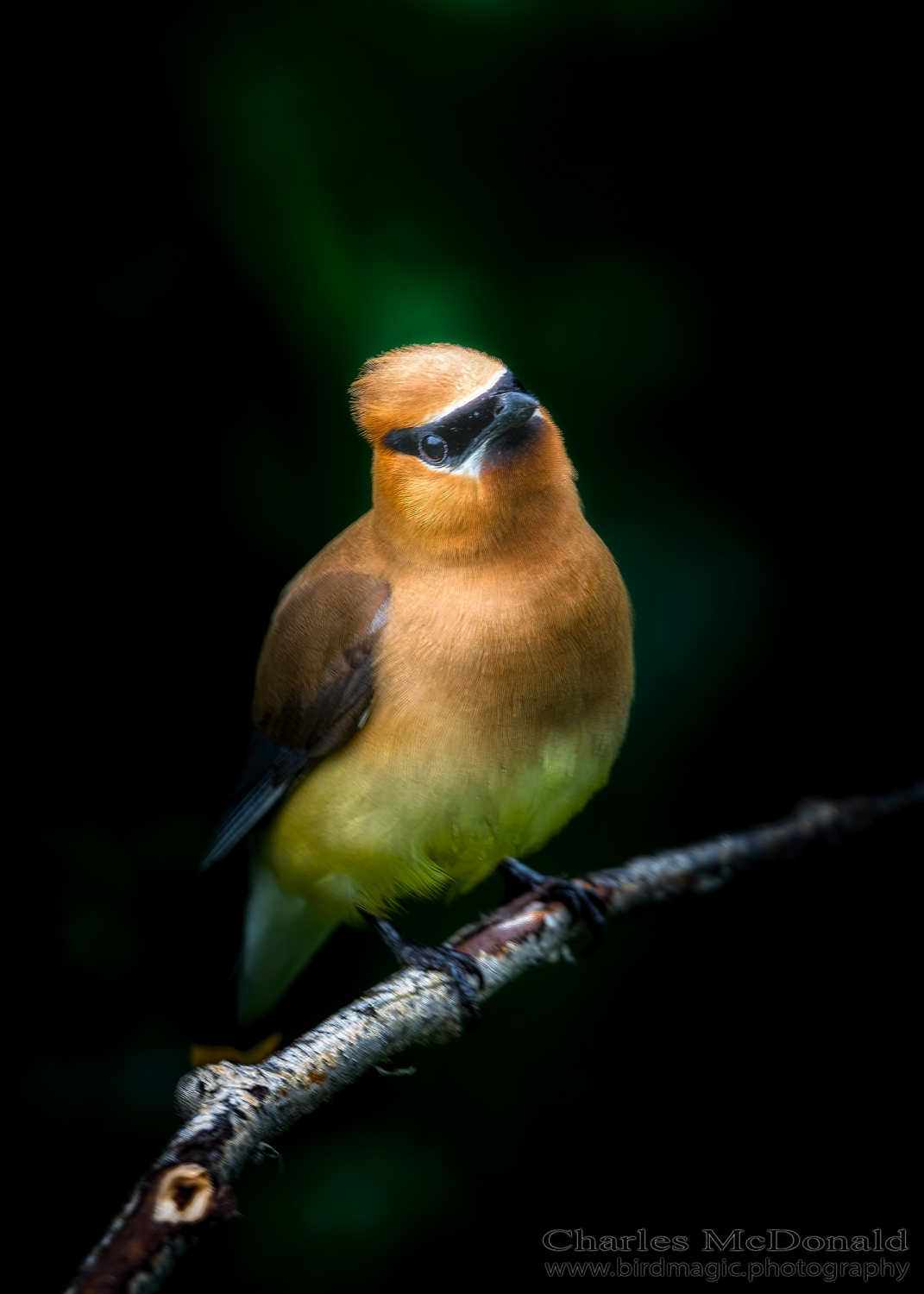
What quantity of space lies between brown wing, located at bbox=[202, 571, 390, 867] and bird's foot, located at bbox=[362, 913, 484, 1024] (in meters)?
0.32

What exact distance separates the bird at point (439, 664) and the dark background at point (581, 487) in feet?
0.55

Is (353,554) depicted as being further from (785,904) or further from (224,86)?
(785,904)

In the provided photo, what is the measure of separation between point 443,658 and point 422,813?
0.72ft

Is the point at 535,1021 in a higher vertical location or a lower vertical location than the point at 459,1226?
higher

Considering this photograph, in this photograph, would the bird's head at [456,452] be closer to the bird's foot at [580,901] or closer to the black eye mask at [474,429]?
the black eye mask at [474,429]

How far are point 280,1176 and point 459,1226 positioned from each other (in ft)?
1.14

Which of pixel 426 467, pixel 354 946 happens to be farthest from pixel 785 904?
pixel 426 467

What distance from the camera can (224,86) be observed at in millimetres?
1725

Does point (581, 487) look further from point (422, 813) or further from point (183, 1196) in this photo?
point (183, 1196)

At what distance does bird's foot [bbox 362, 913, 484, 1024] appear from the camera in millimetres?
1815

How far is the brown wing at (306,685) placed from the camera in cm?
171

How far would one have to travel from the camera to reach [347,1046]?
148cm

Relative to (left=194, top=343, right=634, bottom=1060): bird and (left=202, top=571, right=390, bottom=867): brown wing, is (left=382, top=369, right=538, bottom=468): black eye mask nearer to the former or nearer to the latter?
(left=194, top=343, right=634, bottom=1060): bird

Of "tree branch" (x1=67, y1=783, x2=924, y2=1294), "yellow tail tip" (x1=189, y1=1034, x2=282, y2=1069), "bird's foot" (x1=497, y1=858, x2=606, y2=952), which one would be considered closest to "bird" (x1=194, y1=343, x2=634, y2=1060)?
"tree branch" (x1=67, y1=783, x2=924, y2=1294)
